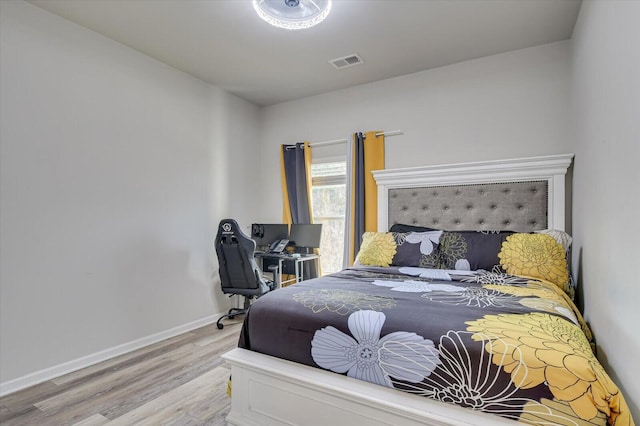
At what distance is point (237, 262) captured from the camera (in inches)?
122

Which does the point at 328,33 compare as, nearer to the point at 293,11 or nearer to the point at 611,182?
the point at 293,11

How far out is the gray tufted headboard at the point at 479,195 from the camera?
2.58 meters

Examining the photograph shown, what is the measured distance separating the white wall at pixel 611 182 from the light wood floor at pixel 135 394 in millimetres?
1875

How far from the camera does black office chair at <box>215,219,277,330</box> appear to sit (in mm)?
3037

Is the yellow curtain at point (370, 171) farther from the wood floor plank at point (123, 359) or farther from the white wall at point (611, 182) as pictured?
the wood floor plank at point (123, 359)

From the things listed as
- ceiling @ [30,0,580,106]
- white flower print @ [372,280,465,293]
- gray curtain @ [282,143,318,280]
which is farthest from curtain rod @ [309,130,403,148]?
white flower print @ [372,280,465,293]

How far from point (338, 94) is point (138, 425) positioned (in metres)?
3.35

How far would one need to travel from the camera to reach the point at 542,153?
2.68m

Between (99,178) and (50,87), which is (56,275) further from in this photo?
(50,87)

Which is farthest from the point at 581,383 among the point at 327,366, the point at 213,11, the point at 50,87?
the point at 50,87

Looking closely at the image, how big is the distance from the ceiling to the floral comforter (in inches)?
74.3

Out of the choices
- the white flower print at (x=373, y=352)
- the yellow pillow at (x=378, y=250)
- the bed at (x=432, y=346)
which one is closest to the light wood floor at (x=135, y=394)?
the bed at (x=432, y=346)

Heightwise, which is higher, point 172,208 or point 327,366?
point 172,208

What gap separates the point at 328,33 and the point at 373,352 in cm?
233
